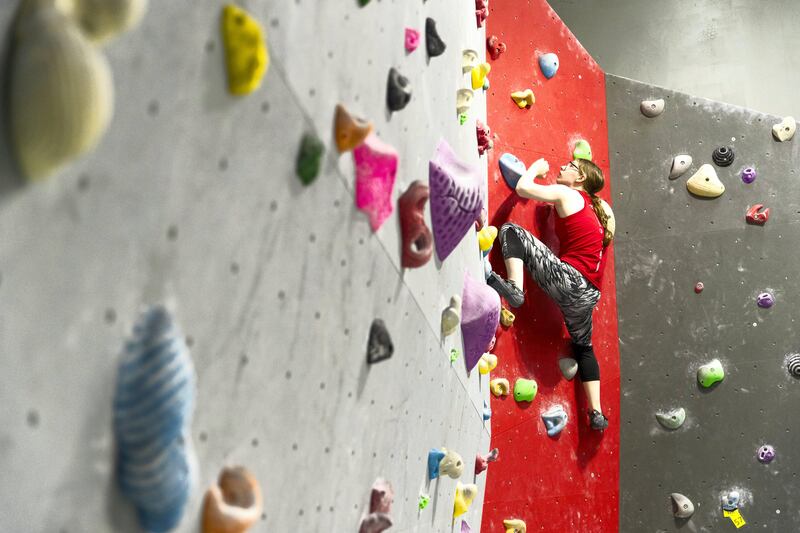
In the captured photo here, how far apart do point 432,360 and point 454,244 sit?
0.89 feet

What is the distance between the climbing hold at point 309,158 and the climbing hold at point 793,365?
3.31m

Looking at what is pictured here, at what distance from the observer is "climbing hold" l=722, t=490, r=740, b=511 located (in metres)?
3.78

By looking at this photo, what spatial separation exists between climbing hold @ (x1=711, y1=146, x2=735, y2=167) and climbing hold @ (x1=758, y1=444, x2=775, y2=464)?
4.28 feet

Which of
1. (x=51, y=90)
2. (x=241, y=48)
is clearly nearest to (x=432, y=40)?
(x=241, y=48)

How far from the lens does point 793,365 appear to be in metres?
3.81

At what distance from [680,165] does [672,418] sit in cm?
117

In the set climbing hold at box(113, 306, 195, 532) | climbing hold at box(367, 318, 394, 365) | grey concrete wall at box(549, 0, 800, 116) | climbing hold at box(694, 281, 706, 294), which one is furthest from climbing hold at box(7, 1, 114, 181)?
grey concrete wall at box(549, 0, 800, 116)

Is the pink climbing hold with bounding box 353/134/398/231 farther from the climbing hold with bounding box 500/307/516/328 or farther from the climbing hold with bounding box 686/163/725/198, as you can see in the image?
the climbing hold with bounding box 686/163/725/198

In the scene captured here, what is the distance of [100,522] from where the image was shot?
2.45ft

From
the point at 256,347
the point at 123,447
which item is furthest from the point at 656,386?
the point at 123,447

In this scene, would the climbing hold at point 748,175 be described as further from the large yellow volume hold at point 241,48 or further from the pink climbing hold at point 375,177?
the large yellow volume hold at point 241,48

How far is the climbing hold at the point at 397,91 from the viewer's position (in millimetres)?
1455

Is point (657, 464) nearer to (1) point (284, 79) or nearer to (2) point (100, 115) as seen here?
(1) point (284, 79)

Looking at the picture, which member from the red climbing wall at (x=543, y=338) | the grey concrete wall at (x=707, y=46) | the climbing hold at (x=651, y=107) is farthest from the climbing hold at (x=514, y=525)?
the grey concrete wall at (x=707, y=46)
